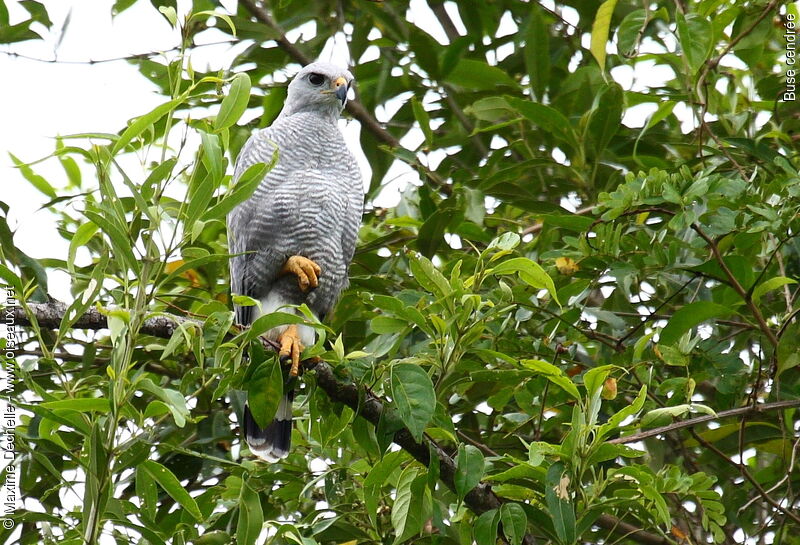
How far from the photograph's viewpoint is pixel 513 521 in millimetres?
2215

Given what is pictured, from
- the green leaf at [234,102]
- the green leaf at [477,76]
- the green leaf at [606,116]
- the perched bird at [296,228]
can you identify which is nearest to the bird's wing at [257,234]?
the perched bird at [296,228]

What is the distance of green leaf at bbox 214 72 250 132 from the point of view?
2.02 metres

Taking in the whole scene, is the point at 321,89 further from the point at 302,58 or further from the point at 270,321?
the point at 270,321

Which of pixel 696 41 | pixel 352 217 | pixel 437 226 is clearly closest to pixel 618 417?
pixel 437 226

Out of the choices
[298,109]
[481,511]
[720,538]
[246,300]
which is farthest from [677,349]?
[298,109]

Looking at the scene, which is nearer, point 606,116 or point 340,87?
point 606,116

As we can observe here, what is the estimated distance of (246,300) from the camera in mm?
2088

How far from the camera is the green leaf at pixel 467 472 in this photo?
220 cm

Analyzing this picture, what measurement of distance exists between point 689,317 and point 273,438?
56.0 inches

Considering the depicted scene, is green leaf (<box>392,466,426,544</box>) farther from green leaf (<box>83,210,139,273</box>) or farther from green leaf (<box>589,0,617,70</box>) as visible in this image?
green leaf (<box>589,0,617,70</box>)

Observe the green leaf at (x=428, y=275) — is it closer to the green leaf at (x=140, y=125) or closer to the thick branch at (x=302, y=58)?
the green leaf at (x=140, y=125)

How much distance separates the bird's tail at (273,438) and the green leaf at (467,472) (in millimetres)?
1086

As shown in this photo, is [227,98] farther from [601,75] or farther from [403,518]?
[601,75]

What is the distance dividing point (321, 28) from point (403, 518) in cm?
275
